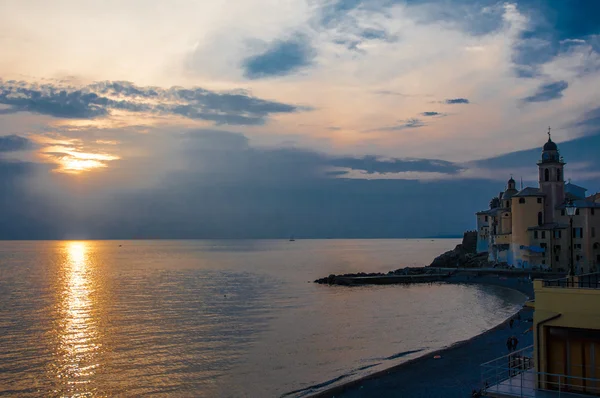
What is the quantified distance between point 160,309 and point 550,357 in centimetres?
4968

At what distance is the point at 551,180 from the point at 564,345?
71.3m

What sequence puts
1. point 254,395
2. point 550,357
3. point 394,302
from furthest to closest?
point 394,302, point 254,395, point 550,357

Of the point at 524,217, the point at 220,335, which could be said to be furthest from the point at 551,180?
the point at 220,335

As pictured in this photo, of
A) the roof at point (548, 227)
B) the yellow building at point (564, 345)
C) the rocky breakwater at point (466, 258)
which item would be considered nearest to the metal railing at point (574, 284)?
the yellow building at point (564, 345)

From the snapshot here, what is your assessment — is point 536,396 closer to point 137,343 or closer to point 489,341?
point 489,341

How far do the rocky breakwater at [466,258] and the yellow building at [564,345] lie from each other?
8664cm

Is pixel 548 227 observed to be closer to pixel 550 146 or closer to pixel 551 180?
pixel 551 180

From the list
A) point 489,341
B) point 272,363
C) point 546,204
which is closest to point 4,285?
point 272,363

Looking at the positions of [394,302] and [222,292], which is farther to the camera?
[222,292]

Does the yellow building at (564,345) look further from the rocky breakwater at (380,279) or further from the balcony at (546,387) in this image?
the rocky breakwater at (380,279)

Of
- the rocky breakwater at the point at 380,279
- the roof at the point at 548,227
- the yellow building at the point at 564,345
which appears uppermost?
the roof at the point at 548,227

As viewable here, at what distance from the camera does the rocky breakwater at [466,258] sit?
10600 cm

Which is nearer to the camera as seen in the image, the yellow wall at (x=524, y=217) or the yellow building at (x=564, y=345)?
the yellow building at (x=564, y=345)

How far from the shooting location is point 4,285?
292 feet
